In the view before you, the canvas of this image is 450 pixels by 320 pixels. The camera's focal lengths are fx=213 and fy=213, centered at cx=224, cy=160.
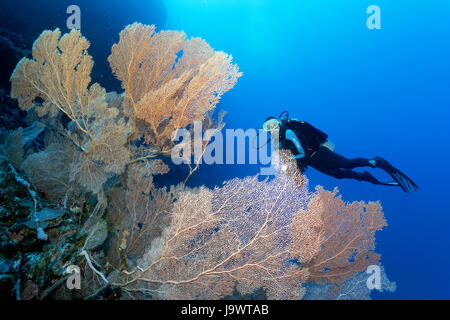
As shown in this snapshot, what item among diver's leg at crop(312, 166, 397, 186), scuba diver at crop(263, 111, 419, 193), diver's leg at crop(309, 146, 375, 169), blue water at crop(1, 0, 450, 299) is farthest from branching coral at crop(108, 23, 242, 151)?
blue water at crop(1, 0, 450, 299)

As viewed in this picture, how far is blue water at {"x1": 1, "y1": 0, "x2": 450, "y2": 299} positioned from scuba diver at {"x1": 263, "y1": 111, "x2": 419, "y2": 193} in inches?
994

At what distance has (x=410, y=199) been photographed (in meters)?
44.7

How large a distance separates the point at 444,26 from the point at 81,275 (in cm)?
6300

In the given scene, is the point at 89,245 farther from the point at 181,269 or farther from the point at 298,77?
the point at 298,77

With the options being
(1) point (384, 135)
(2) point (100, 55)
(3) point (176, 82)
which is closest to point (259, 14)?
(1) point (384, 135)

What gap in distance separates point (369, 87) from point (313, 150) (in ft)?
190

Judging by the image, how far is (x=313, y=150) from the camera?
4.34m

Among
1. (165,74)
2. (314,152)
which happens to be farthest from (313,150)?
(165,74)

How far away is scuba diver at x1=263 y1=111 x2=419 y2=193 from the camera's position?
3994 mm

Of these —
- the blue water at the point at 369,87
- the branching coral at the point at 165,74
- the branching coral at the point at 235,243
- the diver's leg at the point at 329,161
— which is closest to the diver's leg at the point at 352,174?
the diver's leg at the point at 329,161

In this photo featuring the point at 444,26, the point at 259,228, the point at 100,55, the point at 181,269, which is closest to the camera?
the point at 181,269

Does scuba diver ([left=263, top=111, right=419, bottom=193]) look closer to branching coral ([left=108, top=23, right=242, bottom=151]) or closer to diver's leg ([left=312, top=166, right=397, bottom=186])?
Answer: diver's leg ([left=312, top=166, right=397, bottom=186])

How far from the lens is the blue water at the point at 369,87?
39.1 m
